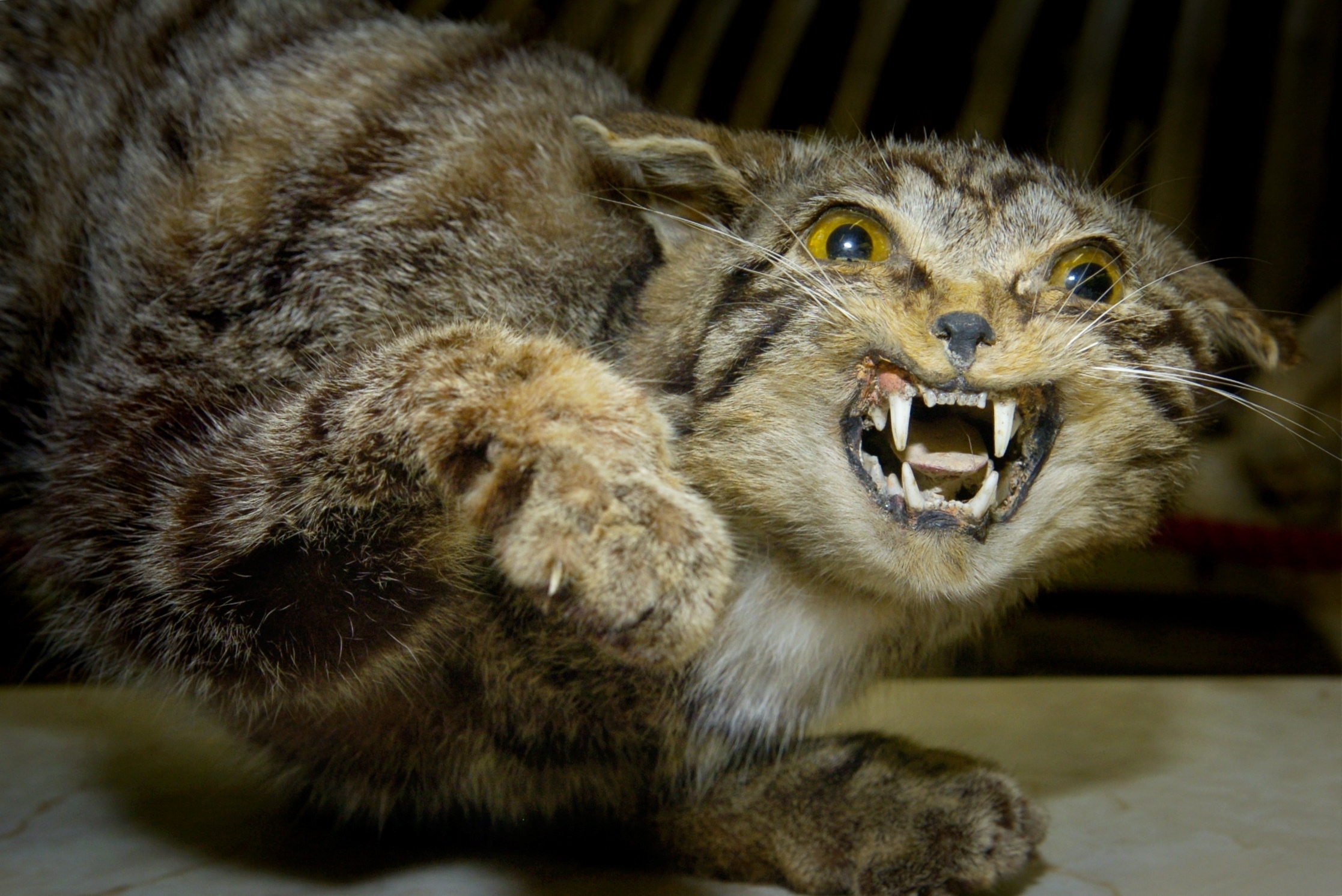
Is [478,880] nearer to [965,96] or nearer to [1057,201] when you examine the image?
[1057,201]

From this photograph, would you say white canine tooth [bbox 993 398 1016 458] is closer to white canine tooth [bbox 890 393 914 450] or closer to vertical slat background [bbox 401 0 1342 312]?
white canine tooth [bbox 890 393 914 450]

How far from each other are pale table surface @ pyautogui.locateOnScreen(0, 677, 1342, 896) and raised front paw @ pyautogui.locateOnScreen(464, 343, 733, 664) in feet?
1.48

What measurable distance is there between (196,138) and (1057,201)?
105 cm

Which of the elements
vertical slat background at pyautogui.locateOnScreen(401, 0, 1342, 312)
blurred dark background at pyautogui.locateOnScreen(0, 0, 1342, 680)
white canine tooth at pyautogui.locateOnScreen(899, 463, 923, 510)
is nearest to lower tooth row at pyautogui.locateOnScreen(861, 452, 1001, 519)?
white canine tooth at pyautogui.locateOnScreen(899, 463, 923, 510)

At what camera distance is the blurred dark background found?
2.07m

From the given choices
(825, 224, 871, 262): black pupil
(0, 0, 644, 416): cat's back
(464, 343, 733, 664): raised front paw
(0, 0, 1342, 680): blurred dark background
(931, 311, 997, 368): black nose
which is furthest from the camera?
(0, 0, 1342, 680): blurred dark background

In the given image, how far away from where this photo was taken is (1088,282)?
1.12 meters

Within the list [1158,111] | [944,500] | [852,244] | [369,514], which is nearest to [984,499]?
[944,500]

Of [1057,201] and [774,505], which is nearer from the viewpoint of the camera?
[774,505]

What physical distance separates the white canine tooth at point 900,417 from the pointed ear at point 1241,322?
51 cm

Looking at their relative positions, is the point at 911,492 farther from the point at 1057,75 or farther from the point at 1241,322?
the point at 1057,75

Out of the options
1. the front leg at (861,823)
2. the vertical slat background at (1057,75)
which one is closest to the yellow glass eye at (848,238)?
the front leg at (861,823)

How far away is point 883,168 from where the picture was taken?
3.85ft

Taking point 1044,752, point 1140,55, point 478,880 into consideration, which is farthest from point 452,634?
point 1140,55
